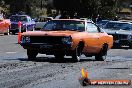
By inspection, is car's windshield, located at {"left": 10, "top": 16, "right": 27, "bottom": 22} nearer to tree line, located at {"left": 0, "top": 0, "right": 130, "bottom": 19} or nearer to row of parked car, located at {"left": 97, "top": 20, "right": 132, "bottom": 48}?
row of parked car, located at {"left": 97, "top": 20, "right": 132, "bottom": 48}

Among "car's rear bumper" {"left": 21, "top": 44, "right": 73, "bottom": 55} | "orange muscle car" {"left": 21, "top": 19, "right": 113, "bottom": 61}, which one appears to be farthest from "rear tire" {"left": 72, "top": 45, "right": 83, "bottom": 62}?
"car's rear bumper" {"left": 21, "top": 44, "right": 73, "bottom": 55}

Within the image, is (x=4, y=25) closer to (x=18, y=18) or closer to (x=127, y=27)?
(x=18, y=18)

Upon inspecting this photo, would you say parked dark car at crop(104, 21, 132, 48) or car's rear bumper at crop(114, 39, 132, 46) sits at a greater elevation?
parked dark car at crop(104, 21, 132, 48)

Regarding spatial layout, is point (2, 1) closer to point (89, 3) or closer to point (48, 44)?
point (89, 3)

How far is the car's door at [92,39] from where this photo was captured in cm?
1826

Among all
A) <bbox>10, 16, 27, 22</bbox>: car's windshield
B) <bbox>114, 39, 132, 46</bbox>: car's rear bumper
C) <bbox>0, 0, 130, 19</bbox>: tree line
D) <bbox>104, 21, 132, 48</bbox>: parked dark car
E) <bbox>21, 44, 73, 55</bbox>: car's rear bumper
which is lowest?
<bbox>0, 0, 130, 19</bbox>: tree line

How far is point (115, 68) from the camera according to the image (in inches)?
618

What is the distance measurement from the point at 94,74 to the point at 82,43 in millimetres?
4402

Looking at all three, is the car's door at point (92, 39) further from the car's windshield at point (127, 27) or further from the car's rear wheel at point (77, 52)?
the car's windshield at point (127, 27)

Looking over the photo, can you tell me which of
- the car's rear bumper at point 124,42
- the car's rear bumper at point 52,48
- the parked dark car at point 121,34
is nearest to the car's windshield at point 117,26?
the parked dark car at point 121,34

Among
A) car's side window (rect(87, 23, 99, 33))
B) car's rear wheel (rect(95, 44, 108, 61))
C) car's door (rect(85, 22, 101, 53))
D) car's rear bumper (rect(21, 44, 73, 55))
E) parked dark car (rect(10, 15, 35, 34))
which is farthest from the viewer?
parked dark car (rect(10, 15, 35, 34))

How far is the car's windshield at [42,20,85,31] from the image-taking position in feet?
60.1

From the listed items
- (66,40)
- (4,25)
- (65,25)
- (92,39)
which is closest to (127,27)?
(4,25)

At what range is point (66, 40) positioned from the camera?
17.0 metres
